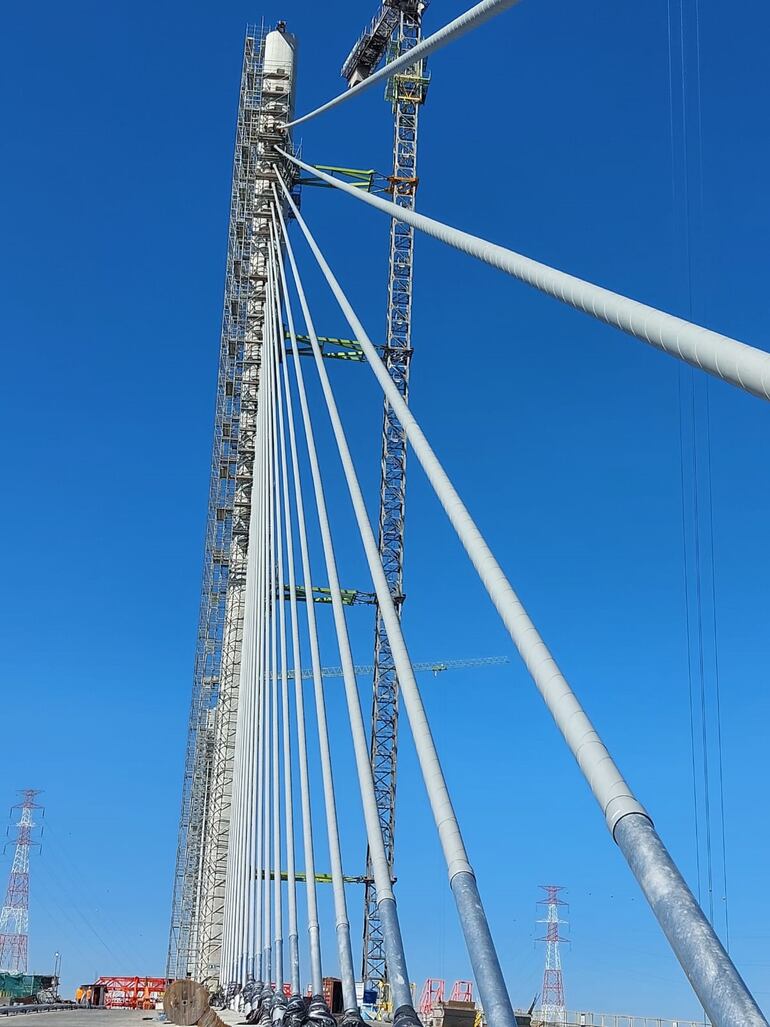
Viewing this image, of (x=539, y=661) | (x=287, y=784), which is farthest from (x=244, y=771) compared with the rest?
(x=539, y=661)

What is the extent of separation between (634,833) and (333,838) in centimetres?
1134

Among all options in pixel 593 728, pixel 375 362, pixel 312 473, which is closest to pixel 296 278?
pixel 312 473

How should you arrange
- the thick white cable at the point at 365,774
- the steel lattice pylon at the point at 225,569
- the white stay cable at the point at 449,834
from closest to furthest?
the white stay cable at the point at 449,834 → the thick white cable at the point at 365,774 → the steel lattice pylon at the point at 225,569

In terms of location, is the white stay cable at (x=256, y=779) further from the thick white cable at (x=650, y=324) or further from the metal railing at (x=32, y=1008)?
the thick white cable at (x=650, y=324)

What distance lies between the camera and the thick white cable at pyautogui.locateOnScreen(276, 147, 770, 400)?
21.7ft

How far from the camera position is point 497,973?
937 centimetres

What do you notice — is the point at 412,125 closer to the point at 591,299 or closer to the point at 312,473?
the point at 312,473

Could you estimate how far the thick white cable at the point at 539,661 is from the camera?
7539 millimetres

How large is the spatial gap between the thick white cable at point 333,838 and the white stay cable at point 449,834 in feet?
15.0

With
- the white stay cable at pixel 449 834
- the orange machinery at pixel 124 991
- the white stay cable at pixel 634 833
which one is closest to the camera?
the white stay cable at pixel 634 833

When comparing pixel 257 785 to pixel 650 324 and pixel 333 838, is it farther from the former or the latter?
pixel 650 324

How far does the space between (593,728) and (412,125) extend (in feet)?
218

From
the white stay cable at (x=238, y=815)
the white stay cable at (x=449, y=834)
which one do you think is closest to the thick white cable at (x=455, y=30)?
the white stay cable at (x=449, y=834)

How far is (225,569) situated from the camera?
66188mm
